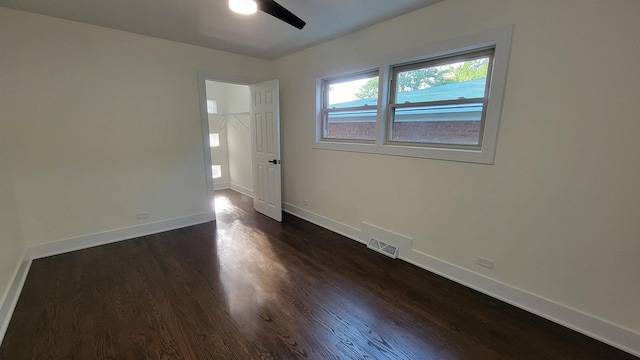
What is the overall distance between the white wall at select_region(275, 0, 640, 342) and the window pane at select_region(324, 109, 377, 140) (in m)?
0.64

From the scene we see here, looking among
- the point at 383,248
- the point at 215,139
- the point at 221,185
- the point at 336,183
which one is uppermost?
the point at 215,139

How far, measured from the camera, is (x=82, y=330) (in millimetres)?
1732

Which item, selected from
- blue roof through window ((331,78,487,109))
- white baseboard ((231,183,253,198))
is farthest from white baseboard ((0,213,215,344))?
blue roof through window ((331,78,487,109))

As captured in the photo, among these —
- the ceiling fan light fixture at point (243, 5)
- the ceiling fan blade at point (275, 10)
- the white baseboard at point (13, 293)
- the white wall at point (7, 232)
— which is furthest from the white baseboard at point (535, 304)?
the white wall at point (7, 232)

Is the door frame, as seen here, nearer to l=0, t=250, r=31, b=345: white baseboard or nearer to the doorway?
the doorway

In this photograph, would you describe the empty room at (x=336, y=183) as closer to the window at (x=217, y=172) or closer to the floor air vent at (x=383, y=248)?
the floor air vent at (x=383, y=248)

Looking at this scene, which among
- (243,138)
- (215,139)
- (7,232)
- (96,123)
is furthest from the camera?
(215,139)

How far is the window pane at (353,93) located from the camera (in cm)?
298

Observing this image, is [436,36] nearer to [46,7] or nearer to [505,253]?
[505,253]

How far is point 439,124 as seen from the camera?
2414mm

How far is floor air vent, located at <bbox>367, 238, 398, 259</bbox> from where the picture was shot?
9.08ft

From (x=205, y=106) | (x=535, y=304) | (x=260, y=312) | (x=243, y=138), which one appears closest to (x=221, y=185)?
(x=243, y=138)

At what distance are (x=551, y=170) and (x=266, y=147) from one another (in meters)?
3.33

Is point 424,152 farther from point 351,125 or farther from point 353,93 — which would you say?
point 353,93
